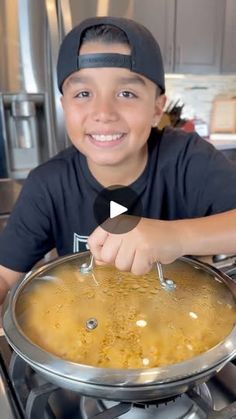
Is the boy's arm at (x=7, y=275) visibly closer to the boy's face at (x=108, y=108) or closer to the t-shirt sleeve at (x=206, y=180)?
the boy's face at (x=108, y=108)

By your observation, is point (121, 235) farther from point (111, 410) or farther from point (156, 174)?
point (156, 174)

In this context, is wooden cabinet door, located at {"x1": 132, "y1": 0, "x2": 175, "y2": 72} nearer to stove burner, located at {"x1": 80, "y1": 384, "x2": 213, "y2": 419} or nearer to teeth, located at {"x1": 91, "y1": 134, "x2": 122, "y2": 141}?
teeth, located at {"x1": 91, "y1": 134, "x2": 122, "y2": 141}

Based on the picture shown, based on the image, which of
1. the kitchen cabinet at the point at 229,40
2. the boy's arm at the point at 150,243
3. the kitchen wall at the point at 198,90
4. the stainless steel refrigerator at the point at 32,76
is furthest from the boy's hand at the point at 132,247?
the kitchen wall at the point at 198,90

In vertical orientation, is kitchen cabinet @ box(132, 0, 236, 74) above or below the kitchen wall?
above

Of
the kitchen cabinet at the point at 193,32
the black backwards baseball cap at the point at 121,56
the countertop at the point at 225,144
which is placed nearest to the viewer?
the black backwards baseball cap at the point at 121,56

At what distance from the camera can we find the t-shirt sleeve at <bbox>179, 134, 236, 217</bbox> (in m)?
0.89

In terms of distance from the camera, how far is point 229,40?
2639mm

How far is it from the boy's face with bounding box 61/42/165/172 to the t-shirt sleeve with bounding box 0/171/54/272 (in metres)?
0.18

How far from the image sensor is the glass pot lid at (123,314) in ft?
1.48

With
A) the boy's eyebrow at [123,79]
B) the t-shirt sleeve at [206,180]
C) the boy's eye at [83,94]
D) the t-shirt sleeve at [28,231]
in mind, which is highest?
the boy's eyebrow at [123,79]

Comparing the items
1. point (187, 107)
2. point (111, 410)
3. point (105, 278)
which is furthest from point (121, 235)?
point (187, 107)

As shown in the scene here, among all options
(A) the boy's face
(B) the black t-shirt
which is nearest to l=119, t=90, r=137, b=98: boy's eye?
(A) the boy's face

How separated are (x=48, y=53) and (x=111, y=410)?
5.63 ft

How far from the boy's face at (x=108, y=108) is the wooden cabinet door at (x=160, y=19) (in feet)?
5.27
